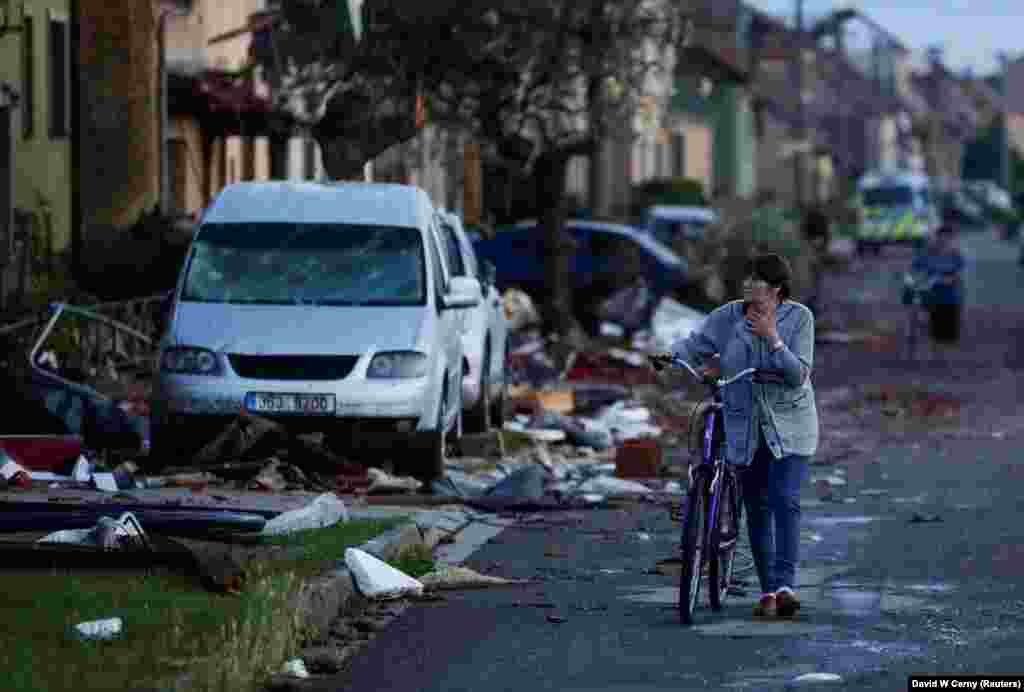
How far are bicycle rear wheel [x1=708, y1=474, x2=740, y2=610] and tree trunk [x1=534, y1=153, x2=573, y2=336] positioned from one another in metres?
20.8

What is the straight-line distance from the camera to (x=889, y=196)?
7894cm

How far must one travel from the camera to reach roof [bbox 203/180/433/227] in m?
17.6

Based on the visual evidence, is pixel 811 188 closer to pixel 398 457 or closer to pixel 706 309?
pixel 706 309

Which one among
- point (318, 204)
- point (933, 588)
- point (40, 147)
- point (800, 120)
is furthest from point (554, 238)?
point (800, 120)

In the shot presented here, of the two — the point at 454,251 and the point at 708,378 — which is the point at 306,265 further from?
the point at 708,378

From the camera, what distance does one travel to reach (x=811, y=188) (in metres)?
112

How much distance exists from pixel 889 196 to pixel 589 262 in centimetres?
4488

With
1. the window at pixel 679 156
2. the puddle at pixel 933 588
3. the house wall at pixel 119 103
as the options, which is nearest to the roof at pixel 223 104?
the house wall at pixel 119 103

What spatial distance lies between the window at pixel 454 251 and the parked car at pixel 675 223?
847 inches

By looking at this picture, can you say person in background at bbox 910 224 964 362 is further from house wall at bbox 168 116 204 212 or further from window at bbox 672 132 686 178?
window at bbox 672 132 686 178

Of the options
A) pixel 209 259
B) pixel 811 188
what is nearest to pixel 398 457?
pixel 209 259

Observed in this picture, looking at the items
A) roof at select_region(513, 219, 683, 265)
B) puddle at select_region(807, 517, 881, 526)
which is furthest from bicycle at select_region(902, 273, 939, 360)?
puddle at select_region(807, 517, 881, 526)

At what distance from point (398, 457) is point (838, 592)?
5047 millimetres

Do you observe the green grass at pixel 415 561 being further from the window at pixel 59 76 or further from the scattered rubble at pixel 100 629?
the window at pixel 59 76
